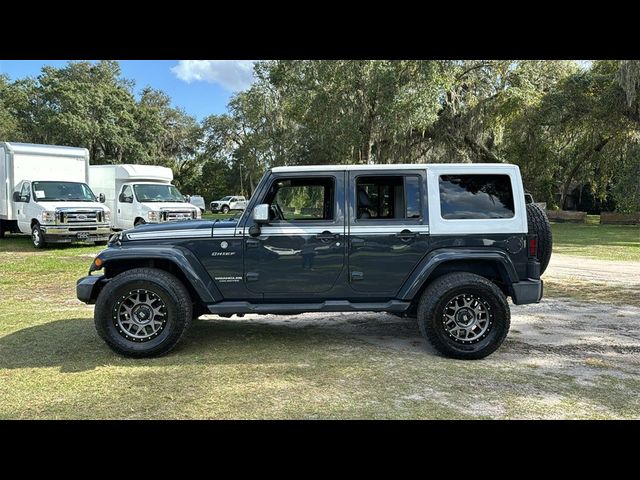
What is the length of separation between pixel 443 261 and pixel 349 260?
0.95 m

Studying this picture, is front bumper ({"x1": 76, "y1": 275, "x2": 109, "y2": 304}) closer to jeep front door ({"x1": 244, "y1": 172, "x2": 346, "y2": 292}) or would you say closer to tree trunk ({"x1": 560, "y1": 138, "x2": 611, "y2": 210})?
jeep front door ({"x1": 244, "y1": 172, "x2": 346, "y2": 292})

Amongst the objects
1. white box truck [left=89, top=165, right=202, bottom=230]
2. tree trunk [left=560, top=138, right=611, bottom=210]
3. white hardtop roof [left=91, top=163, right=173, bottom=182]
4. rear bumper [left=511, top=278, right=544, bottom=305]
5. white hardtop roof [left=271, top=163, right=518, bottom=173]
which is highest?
tree trunk [left=560, top=138, right=611, bottom=210]

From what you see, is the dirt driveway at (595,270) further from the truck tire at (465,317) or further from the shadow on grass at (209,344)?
the truck tire at (465,317)

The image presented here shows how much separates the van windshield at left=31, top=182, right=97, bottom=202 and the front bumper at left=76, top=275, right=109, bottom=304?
36.4 ft

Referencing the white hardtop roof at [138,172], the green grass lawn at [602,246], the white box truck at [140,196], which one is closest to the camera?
the green grass lawn at [602,246]

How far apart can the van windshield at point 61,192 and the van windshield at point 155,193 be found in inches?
58.0

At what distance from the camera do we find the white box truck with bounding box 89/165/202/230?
15.3 metres

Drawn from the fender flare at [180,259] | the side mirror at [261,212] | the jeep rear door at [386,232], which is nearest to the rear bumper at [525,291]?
the jeep rear door at [386,232]

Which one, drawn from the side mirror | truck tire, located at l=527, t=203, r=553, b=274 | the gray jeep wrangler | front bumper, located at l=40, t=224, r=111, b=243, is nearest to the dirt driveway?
truck tire, located at l=527, t=203, r=553, b=274

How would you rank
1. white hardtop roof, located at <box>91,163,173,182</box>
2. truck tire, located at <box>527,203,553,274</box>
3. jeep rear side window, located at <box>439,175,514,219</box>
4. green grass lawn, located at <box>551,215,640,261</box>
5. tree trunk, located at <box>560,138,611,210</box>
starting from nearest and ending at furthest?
jeep rear side window, located at <box>439,175,514,219</box> < truck tire, located at <box>527,203,553,274</box> < green grass lawn, located at <box>551,215,640,261</box> < white hardtop roof, located at <box>91,163,173,182</box> < tree trunk, located at <box>560,138,611,210</box>

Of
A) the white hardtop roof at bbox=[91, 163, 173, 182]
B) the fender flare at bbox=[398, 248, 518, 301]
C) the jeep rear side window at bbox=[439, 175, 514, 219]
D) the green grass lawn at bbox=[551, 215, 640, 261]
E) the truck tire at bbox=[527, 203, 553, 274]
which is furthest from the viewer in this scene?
the white hardtop roof at bbox=[91, 163, 173, 182]

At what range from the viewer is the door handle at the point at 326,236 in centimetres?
493
